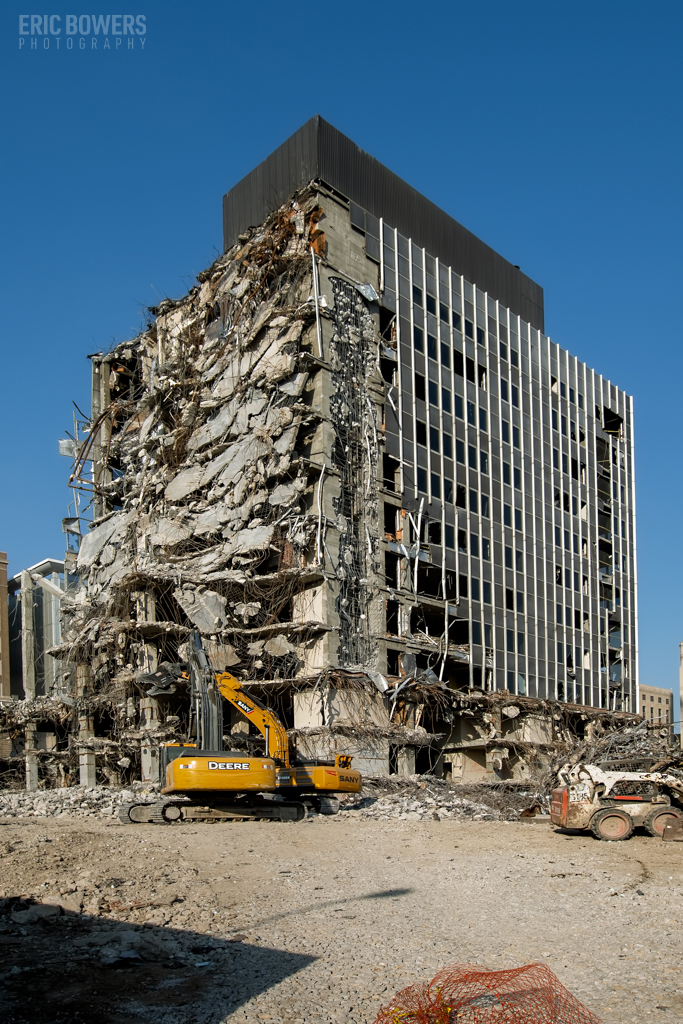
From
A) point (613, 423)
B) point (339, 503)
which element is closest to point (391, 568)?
point (339, 503)

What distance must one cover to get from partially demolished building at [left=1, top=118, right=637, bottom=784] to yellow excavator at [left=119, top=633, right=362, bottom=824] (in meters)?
4.30

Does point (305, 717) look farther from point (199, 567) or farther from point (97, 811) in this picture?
point (97, 811)

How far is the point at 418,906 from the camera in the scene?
1383 centimetres

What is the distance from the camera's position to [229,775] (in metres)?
23.0

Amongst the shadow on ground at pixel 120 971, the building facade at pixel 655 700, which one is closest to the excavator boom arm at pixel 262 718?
the shadow on ground at pixel 120 971

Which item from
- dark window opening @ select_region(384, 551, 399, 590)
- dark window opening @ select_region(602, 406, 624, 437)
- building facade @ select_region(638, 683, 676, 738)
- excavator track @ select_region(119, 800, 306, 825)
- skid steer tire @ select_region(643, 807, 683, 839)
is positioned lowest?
building facade @ select_region(638, 683, 676, 738)

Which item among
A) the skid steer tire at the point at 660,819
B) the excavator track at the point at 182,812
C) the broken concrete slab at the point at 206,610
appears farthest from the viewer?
the broken concrete slab at the point at 206,610

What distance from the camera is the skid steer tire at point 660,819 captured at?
2162 centimetres

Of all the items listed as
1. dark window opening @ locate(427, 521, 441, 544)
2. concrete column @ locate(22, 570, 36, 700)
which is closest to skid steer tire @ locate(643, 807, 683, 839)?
dark window opening @ locate(427, 521, 441, 544)

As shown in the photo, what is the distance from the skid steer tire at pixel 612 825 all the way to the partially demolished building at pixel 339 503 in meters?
12.4

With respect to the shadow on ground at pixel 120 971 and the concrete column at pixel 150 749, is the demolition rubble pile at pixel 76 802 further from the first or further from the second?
the shadow on ground at pixel 120 971

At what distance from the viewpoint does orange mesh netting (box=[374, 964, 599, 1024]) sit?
8078mm

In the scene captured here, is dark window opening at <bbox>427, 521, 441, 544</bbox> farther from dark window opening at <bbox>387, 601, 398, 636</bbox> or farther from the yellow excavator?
the yellow excavator

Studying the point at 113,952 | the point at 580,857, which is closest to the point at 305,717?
the point at 580,857
